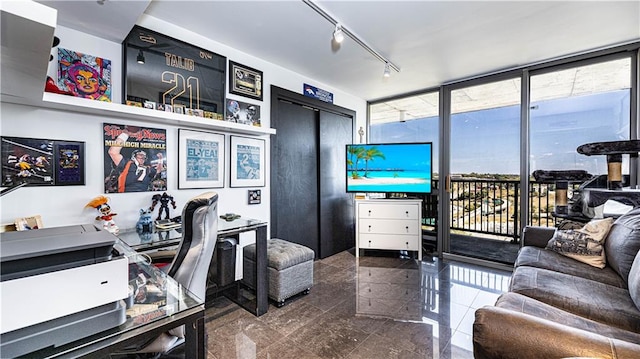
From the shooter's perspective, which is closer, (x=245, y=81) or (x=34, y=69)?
(x=34, y=69)

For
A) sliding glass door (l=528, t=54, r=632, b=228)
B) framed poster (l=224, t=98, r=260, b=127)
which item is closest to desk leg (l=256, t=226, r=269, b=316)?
framed poster (l=224, t=98, r=260, b=127)

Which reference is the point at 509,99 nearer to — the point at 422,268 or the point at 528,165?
the point at 528,165

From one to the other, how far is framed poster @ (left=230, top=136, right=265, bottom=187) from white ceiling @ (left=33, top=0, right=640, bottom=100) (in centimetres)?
94

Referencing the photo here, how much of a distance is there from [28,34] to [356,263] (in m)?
3.50

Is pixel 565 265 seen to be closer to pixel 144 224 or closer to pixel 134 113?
pixel 144 224

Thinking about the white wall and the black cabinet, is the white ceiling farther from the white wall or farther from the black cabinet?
the black cabinet

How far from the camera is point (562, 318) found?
1.27 metres

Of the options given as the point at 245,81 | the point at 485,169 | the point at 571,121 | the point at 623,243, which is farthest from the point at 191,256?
the point at 571,121

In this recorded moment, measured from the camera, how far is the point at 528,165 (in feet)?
10.4

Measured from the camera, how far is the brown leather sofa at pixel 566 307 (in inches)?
36.8

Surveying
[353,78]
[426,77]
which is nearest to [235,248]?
[353,78]

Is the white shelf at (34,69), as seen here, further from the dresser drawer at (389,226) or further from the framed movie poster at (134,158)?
the dresser drawer at (389,226)

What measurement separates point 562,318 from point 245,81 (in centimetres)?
298

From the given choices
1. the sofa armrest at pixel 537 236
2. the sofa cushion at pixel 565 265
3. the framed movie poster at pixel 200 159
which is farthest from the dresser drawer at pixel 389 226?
the framed movie poster at pixel 200 159
